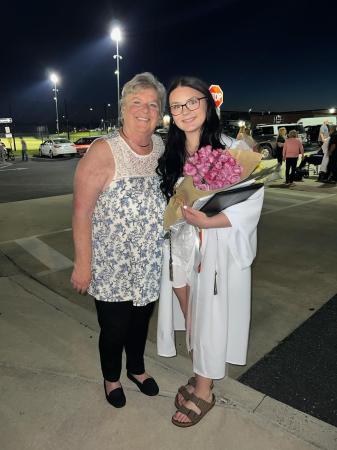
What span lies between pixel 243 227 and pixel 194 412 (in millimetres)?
1191

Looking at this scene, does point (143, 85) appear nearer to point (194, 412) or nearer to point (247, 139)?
point (194, 412)

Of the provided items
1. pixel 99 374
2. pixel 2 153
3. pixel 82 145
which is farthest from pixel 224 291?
pixel 82 145

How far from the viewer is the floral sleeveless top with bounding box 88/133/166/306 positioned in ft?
6.97

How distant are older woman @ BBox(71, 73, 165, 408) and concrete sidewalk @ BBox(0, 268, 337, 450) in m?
0.21

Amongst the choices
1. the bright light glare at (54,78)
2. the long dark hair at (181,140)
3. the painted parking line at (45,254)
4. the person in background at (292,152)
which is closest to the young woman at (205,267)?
the long dark hair at (181,140)

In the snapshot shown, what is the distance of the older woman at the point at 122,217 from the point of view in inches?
82.8

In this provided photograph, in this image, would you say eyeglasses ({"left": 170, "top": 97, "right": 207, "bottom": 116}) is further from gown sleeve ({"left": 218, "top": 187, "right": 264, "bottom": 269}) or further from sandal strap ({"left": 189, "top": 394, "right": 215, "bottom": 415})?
sandal strap ({"left": 189, "top": 394, "right": 215, "bottom": 415})

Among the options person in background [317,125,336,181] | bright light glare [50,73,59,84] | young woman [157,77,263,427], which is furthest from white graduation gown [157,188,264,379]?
bright light glare [50,73,59,84]

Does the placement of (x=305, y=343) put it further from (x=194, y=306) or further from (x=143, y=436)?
(x=143, y=436)

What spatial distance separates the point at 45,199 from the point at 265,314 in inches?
297

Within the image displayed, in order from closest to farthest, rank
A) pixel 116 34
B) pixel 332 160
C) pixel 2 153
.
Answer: pixel 332 160
pixel 116 34
pixel 2 153

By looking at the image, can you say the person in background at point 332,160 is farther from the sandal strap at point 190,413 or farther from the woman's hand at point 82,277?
the woman's hand at point 82,277

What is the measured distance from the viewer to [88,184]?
2.05 m

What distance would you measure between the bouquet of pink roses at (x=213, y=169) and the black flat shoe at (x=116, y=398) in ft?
4.86
